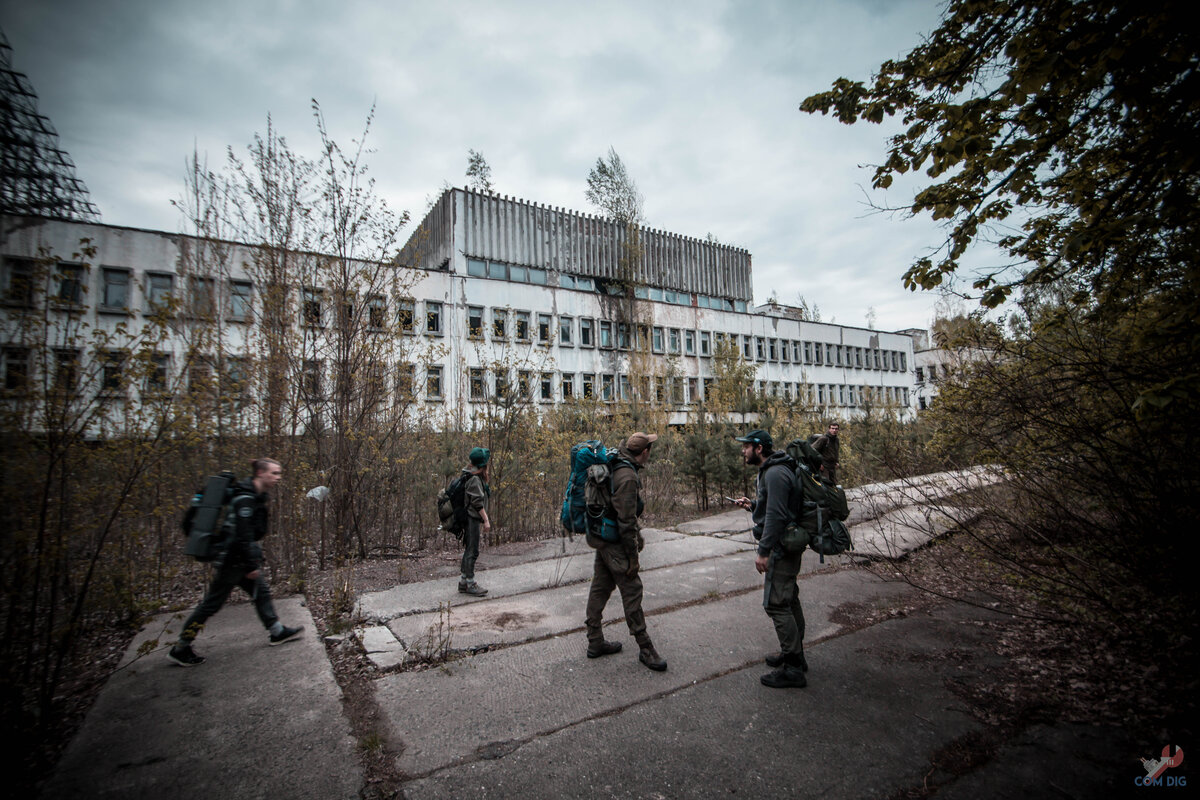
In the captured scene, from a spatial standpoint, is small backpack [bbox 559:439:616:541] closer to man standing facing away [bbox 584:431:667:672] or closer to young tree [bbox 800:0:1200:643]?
man standing facing away [bbox 584:431:667:672]

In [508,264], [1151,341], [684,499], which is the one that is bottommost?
[684,499]

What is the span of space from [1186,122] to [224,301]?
12635 millimetres

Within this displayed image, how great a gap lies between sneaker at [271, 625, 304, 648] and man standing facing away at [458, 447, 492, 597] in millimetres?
1946

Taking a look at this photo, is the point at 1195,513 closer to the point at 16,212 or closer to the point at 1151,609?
the point at 1151,609

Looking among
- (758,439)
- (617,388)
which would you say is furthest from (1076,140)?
(617,388)

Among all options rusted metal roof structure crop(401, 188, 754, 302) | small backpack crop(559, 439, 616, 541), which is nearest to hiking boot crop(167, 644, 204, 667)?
small backpack crop(559, 439, 616, 541)

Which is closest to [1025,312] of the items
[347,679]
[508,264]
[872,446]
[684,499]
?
[347,679]

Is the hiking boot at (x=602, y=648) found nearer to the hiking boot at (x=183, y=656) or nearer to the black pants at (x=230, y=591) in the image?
the black pants at (x=230, y=591)

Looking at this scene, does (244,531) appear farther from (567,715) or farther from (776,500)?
(776,500)

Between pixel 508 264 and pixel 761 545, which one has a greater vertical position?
pixel 508 264

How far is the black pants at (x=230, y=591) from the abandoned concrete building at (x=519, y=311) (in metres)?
1.92

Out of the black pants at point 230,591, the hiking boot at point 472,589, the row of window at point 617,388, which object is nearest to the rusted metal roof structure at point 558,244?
the row of window at point 617,388

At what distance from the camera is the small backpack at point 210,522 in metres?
4.58

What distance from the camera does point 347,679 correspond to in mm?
4398
